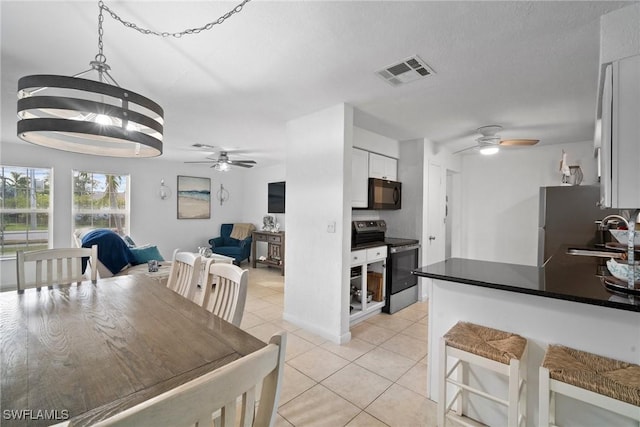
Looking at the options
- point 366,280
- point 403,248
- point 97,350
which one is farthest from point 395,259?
point 97,350

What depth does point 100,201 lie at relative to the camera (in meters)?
5.41

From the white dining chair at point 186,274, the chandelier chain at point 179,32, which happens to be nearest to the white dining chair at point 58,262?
the white dining chair at point 186,274

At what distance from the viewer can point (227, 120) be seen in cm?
337

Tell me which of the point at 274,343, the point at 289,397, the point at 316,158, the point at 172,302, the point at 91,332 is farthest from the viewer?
the point at 316,158

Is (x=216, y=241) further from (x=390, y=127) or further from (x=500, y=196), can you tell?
(x=500, y=196)

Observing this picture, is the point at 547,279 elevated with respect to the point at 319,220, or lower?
lower

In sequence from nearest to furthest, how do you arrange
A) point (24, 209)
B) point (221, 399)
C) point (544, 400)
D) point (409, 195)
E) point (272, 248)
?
point (221, 399), point (544, 400), point (409, 195), point (24, 209), point (272, 248)

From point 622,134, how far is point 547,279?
2.76ft

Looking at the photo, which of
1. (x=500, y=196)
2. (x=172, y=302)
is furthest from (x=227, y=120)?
(x=500, y=196)

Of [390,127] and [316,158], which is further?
[390,127]

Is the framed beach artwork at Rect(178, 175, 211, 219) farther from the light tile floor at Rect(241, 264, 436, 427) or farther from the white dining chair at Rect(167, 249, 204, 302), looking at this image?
the white dining chair at Rect(167, 249, 204, 302)

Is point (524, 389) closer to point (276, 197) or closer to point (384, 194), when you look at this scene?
point (384, 194)

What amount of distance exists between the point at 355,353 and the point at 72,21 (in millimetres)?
3130

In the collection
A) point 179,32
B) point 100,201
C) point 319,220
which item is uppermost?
point 179,32
